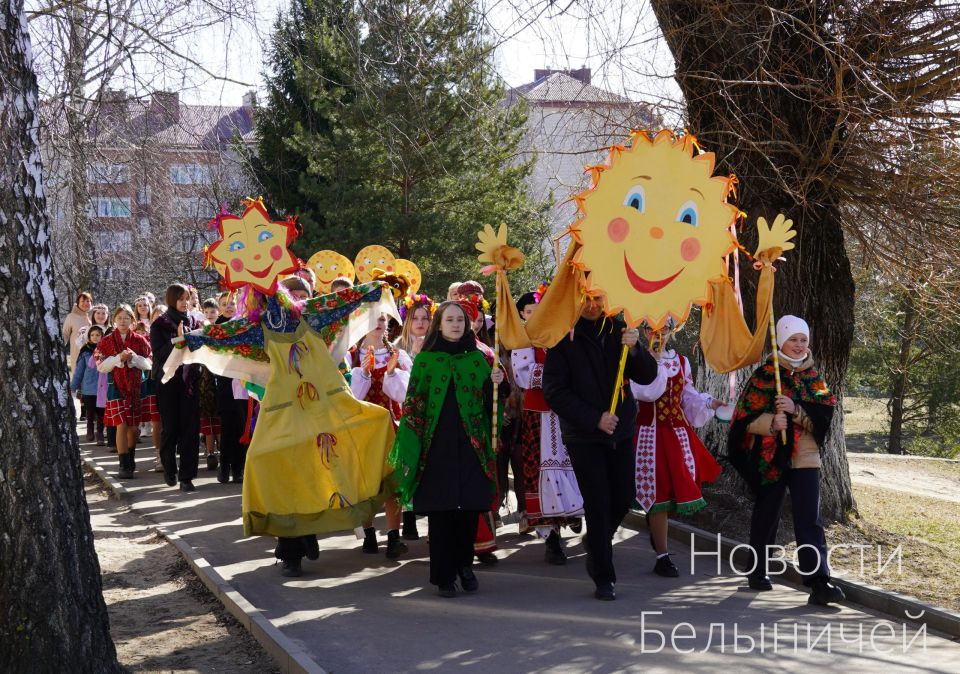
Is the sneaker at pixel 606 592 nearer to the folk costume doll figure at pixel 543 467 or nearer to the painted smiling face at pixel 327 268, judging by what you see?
the folk costume doll figure at pixel 543 467

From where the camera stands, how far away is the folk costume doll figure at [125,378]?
12875 mm

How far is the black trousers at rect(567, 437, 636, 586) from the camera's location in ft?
22.0

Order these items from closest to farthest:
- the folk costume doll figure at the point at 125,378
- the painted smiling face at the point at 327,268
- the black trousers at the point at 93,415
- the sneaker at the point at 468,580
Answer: the sneaker at the point at 468,580 < the folk costume doll figure at the point at 125,378 < the painted smiling face at the point at 327,268 < the black trousers at the point at 93,415

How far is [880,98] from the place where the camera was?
869cm

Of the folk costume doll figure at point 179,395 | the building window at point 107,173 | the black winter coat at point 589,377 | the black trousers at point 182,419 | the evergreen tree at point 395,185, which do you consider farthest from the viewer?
the evergreen tree at point 395,185

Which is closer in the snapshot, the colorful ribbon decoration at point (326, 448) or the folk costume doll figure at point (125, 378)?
the colorful ribbon decoration at point (326, 448)

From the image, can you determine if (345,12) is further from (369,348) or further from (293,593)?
(293,593)

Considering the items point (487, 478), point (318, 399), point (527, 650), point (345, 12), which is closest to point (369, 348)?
point (318, 399)

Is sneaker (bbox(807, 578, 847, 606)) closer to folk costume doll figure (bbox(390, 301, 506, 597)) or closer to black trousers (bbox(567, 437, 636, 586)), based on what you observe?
black trousers (bbox(567, 437, 636, 586))

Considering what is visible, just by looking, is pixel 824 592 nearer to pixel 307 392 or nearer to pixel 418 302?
pixel 307 392

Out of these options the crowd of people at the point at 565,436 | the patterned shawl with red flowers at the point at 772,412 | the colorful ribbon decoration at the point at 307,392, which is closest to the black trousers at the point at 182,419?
the crowd of people at the point at 565,436

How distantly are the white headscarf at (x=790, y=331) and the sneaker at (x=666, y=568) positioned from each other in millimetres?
1657

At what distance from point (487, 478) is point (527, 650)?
151 centimetres

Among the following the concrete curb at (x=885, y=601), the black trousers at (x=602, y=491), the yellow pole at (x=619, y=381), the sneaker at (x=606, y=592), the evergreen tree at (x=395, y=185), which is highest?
the evergreen tree at (x=395, y=185)
